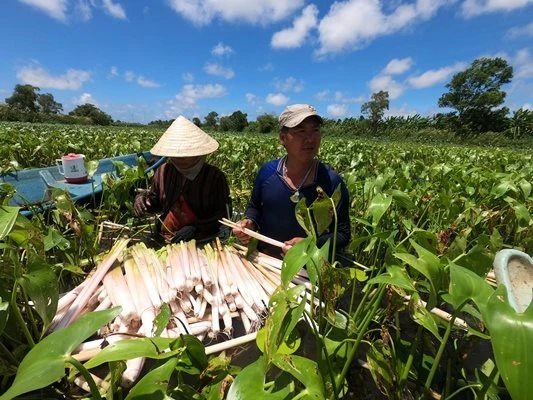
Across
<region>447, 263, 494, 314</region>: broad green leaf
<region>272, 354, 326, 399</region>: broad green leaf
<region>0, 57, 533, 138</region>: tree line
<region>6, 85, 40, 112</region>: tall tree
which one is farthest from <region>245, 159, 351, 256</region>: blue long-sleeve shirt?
<region>6, 85, 40, 112</region>: tall tree

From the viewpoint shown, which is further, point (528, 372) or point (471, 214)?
point (471, 214)

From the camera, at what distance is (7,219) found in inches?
43.5

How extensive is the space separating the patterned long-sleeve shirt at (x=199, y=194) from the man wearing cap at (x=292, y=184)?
1.13 ft

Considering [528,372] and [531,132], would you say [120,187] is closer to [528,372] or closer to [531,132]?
[528,372]

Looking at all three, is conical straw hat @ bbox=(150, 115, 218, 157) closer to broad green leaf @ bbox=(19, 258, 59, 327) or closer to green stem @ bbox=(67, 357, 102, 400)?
broad green leaf @ bbox=(19, 258, 59, 327)

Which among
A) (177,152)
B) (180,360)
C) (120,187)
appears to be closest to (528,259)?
(180,360)

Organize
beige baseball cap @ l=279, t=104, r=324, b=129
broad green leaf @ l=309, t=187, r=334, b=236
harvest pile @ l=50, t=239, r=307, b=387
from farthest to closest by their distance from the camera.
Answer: beige baseball cap @ l=279, t=104, r=324, b=129, harvest pile @ l=50, t=239, r=307, b=387, broad green leaf @ l=309, t=187, r=334, b=236

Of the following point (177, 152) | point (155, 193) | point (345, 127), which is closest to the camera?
point (177, 152)

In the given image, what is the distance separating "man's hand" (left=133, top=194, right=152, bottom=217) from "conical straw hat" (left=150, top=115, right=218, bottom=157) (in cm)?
46

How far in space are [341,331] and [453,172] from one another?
3.07 metres

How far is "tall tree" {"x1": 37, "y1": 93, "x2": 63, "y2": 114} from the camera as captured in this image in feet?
212

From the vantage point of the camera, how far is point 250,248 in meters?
1.89

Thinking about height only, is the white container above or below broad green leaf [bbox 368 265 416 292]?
above

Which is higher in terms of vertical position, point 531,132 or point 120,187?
point 531,132
